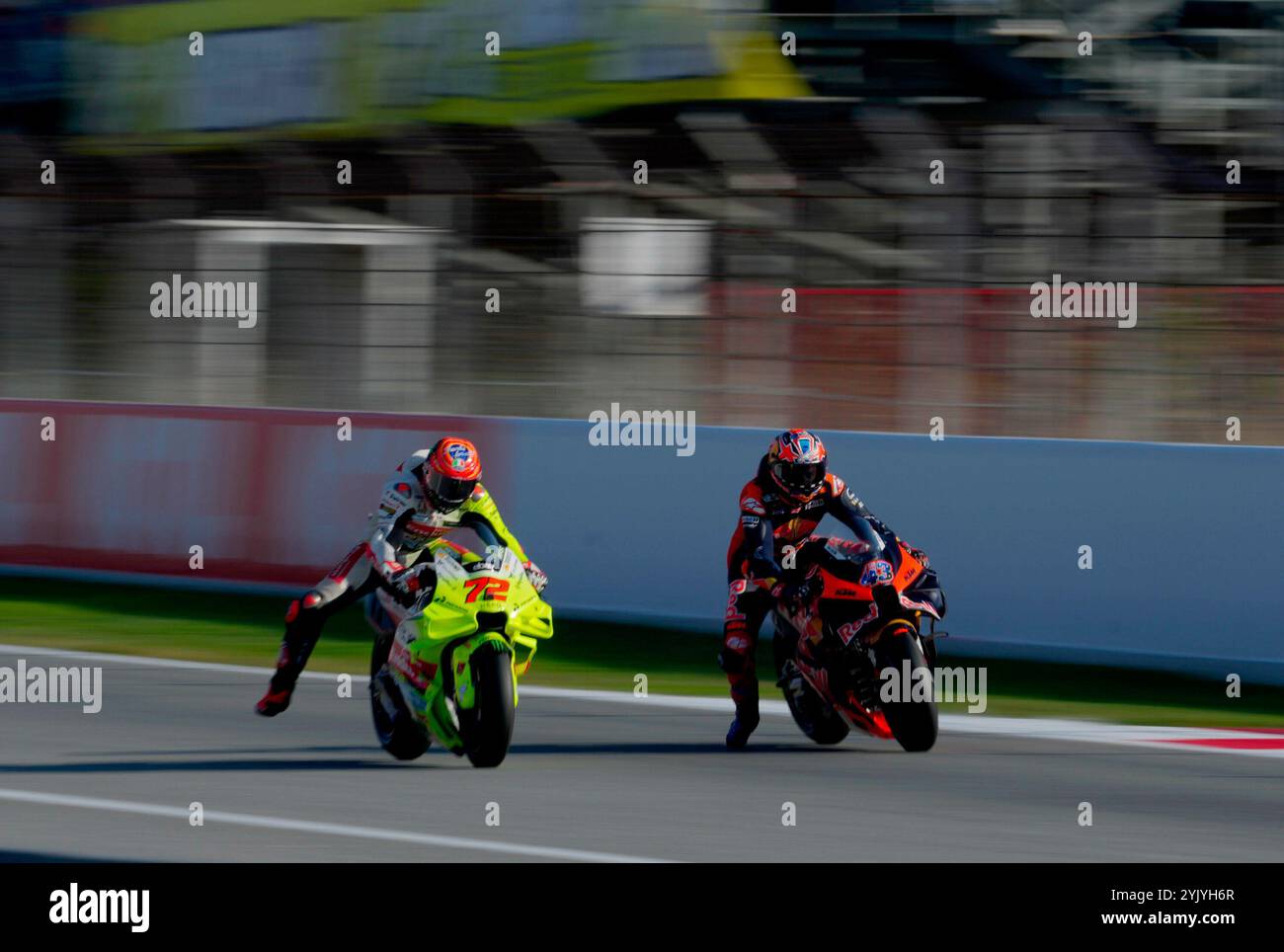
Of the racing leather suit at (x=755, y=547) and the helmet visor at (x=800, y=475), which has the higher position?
the helmet visor at (x=800, y=475)

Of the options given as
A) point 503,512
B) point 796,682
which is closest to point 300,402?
point 503,512

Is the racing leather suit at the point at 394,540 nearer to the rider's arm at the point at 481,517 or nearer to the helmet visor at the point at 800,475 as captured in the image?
the rider's arm at the point at 481,517

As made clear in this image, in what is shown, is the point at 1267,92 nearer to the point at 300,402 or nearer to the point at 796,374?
the point at 796,374

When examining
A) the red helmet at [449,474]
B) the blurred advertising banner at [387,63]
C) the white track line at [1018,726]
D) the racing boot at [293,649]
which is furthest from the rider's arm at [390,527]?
the blurred advertising banner at [387,63]

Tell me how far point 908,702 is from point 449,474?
7.67 ft

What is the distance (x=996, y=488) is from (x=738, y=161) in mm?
5654

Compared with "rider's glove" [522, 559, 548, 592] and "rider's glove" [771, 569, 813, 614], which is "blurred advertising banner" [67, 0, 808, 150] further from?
"rider's glove" [522, 559, 548, 592]

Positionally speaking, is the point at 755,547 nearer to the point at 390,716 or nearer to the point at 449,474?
the point at 449,474

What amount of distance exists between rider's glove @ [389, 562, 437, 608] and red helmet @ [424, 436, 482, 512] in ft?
1.33

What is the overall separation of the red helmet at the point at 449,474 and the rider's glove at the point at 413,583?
1.33 ft

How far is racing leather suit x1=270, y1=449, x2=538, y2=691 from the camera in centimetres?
908

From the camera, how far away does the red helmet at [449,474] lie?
29.4 ft

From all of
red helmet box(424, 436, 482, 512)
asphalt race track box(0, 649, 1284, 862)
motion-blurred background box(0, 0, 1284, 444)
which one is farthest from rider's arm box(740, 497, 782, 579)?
motion-blurred background box(0, 0, 1284, 444)

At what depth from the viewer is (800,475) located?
9.59 meters
